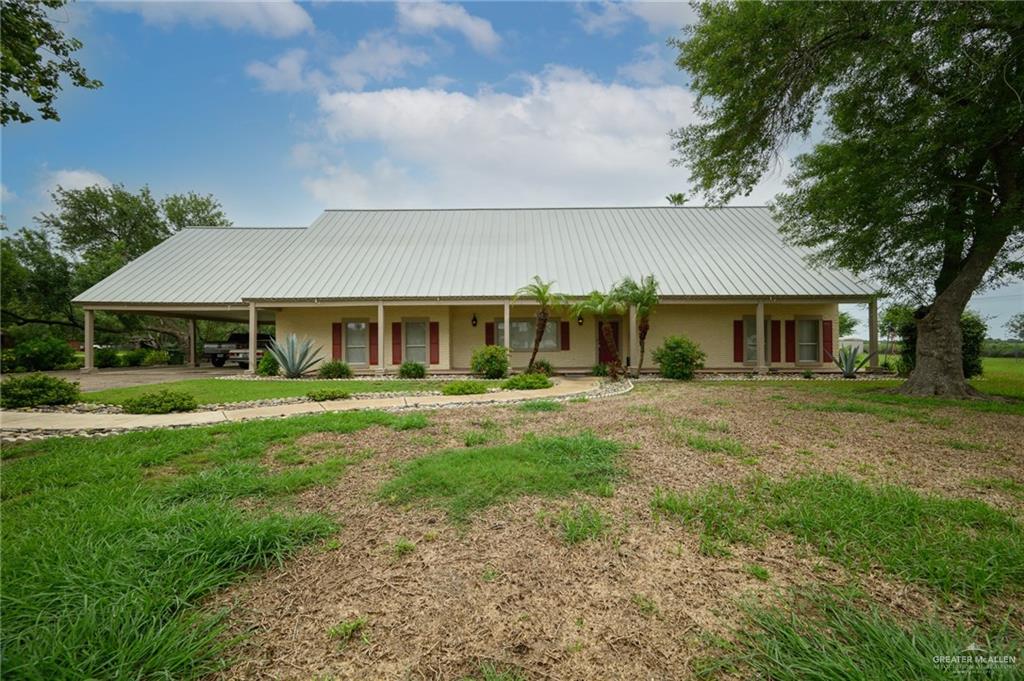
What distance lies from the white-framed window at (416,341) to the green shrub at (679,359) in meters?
8.79

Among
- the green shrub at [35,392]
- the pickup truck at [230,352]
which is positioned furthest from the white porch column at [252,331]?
the green shrub at [35,392]

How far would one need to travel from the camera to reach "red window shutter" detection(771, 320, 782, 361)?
1611cm

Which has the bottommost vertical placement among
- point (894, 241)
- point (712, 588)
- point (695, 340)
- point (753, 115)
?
point (712, 588)

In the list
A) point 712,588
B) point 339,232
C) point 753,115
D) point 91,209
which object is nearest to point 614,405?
point 712,588

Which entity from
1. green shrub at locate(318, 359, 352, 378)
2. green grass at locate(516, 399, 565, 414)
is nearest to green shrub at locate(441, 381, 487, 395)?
green grass at locate(516, 399, 565, 414)

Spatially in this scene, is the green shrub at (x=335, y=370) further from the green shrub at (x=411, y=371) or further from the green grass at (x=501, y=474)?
the green grass at (x=501, y=474)

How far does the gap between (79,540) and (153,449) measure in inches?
99.6

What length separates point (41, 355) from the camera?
55.2 ft

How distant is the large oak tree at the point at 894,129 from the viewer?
21.2 ft

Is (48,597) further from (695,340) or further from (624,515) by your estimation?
(695,340)

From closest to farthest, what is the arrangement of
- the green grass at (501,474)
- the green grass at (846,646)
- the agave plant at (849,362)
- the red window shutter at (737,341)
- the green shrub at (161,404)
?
1. the green grass at (846,646)
2. the green grass at (501,474)
3. the green shrub at (161,404)
4. the agave plant at (849,362)
5. the red window shutter at (737,341)

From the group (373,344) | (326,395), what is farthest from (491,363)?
(326,395)

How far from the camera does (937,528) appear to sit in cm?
278

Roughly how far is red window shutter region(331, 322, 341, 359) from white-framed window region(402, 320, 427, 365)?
2.59 m
